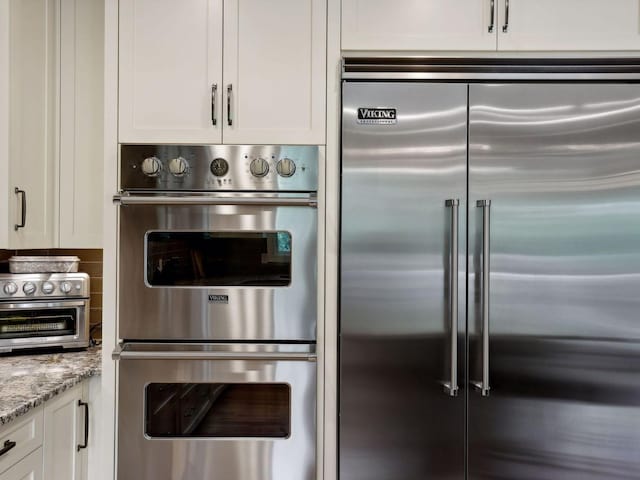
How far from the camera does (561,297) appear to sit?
1657mm

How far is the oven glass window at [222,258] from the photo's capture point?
170cm

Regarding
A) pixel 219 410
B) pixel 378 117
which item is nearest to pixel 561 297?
pixel 378 117

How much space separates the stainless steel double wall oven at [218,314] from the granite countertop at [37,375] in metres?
0.18

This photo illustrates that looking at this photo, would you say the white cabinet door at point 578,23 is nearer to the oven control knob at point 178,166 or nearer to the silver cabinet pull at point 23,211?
the oven control knob at point 178,166

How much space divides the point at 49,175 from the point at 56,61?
1.56 ft

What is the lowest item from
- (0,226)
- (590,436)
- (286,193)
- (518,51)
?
(590,436)

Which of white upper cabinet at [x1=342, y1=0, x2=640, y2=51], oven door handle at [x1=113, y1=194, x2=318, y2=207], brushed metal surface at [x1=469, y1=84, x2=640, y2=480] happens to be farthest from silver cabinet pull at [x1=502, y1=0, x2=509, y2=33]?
oven door handle at [x1=113, y1=194, x2=318, y2=207]

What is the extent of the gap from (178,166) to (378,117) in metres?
0.73

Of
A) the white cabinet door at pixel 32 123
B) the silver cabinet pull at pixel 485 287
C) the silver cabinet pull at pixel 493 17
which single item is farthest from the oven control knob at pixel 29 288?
the silver cabinet pull at pixel 493 17

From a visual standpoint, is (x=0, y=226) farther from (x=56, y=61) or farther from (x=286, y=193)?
(x=286, y=193)

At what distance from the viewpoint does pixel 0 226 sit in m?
1.76

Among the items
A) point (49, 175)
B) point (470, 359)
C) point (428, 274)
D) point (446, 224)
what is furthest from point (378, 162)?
point (49, 175)

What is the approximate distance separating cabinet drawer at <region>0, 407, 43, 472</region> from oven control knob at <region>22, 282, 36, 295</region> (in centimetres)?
58

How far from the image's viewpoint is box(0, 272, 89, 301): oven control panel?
1.88 meters
